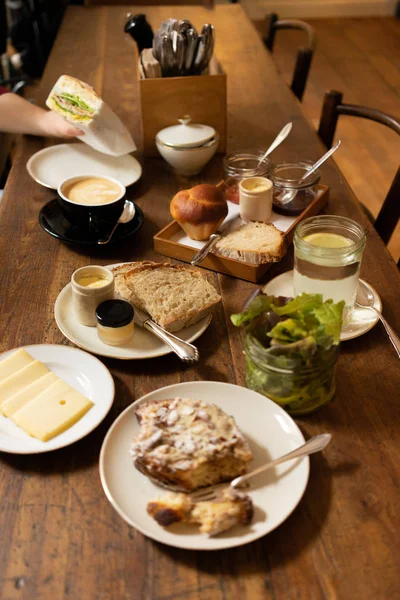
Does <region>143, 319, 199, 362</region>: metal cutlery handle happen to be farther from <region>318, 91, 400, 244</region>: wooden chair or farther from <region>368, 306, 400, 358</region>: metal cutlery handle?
<region>318, 91, 400, 244</region>: wooden chair

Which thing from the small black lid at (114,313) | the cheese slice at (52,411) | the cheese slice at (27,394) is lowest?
the cheese slice at (27,394)

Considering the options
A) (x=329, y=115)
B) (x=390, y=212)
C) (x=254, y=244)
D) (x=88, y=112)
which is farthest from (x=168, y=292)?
(x=329, y=115)

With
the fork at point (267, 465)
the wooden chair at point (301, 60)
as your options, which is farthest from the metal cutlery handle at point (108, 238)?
the wooden chair at point (301, 60)

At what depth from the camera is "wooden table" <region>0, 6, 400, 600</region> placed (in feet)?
2.27

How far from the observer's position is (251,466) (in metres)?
0.80

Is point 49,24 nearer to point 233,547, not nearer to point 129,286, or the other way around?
point 129,286

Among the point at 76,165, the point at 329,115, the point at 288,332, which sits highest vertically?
the point at 288,332

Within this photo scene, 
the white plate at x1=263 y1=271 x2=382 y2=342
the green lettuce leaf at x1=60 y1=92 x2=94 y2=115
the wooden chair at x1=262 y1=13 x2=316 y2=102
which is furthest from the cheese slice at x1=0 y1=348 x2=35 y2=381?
the wooden chair at x1=262 y1=13 x2=316 y2=102

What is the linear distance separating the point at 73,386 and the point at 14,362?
0.35 ft

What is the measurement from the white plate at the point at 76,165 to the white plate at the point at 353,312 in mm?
559

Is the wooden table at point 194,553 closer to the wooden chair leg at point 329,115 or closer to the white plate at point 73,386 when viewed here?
the white plate at point 73,386

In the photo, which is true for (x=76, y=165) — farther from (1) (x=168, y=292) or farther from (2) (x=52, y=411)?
(2) (x=52, y=411)

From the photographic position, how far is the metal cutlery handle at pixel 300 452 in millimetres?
768

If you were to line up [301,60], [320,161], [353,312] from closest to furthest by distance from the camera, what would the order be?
[353,312] < [320,161] < [301,60]
